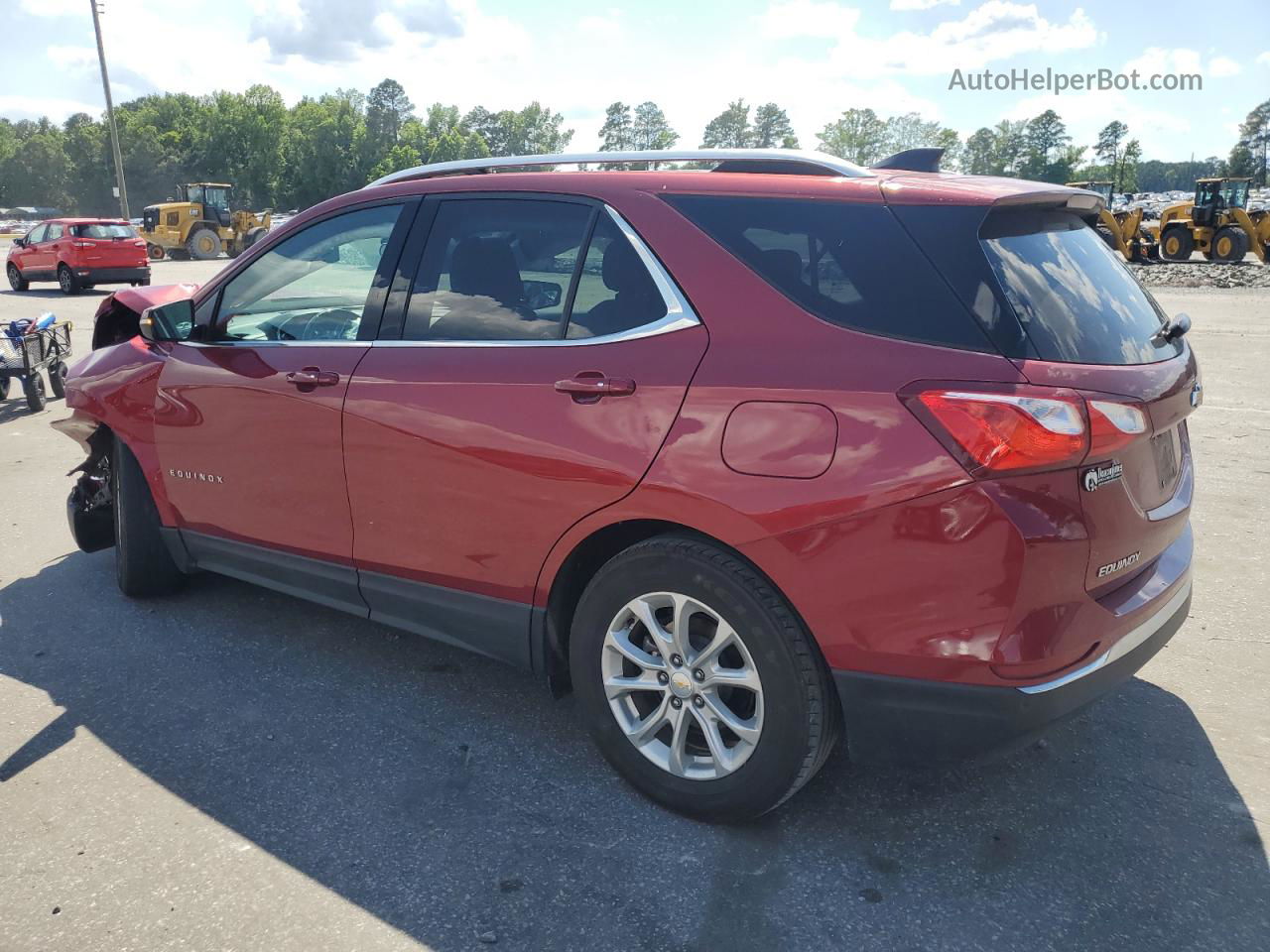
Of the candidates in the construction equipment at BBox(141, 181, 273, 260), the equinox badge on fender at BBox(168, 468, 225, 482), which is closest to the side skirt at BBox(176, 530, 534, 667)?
the equinox badge on fender at BBox(168, 468, 225, 482)

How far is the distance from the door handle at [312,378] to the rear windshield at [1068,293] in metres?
2.16

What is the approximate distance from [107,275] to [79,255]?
2.39 ft

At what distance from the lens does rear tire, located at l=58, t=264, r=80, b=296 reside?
23.0 meters

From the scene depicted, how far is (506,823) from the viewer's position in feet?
9.50

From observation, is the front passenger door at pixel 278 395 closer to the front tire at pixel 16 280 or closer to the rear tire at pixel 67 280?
the rear tire at pixel 67 280

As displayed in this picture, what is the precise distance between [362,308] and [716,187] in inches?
54.1

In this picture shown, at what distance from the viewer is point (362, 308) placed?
3.51m

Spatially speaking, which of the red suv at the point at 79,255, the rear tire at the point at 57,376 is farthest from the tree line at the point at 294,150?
the rear tire at the point at 57,376

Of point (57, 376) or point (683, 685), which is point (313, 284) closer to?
point (683, 685)

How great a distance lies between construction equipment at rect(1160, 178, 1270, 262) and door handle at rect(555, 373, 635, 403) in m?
30.9

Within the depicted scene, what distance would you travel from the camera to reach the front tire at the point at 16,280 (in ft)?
79.2

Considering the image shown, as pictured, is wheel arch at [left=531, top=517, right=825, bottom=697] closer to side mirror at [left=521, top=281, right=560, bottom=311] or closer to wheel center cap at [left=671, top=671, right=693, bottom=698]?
wheel center cap at [left=671, top=671, right=693, bottom=698]

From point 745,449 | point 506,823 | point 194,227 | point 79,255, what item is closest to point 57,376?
point 506,823

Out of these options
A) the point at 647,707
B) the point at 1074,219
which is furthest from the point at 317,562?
the point at 1074,219
